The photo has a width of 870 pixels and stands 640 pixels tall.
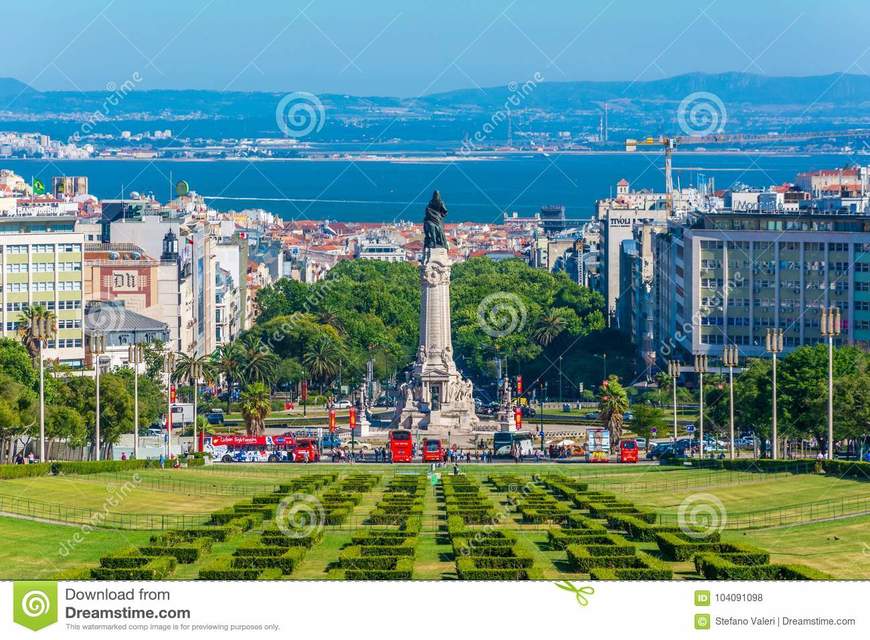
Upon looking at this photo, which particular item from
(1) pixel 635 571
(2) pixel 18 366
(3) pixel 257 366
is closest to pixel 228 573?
(1) pixel 635 571

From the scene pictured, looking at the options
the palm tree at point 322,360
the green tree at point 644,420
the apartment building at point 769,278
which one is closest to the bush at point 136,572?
the green tree at point 644,420

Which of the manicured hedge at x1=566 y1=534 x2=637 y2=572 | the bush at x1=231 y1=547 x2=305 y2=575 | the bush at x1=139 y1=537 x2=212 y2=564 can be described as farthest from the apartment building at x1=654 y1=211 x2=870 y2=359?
the bush at x1=139 y1=537 x2=212 y2=564

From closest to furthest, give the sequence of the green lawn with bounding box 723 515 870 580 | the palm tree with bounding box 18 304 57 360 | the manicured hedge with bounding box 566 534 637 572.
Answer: the manicured hedge with bounding box 566 534 637 572
the green lawn with bounding box 723 515 870 580
the palm tree with bounding box 18 304 57 360

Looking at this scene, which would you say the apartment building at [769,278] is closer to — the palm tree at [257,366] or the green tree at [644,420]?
the green tree at [644,420]

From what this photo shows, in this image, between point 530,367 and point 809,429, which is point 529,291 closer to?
point 530,367
